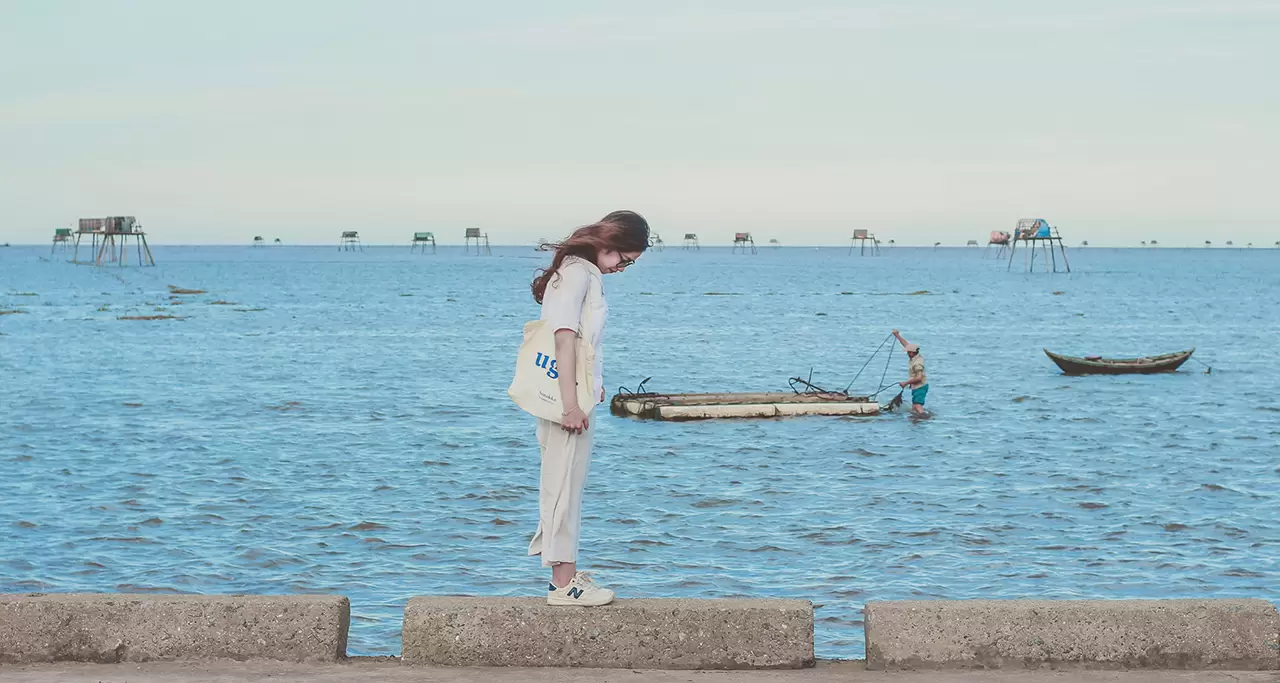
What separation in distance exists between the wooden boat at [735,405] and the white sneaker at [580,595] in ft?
80.2

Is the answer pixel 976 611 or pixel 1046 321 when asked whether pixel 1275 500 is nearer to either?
pixel 976 611

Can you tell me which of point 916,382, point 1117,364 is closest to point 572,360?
point 916,382

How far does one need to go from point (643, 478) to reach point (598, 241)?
56.7 ft

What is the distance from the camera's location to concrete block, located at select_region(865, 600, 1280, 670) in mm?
6770

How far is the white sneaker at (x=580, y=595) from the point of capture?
22.6 feet

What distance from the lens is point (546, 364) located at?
6.78m

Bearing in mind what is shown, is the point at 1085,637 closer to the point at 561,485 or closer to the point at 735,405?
the point at 561,485

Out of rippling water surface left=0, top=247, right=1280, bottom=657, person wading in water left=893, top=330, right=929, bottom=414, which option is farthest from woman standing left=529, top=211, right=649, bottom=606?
person wading in water left=893, top=330, right=929, bottom=414

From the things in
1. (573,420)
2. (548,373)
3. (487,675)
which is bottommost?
(487,675)

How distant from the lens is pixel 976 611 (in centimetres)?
683

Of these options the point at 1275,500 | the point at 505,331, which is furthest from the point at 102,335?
the point at 1275,500

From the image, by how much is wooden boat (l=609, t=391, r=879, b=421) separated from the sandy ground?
24613 mm

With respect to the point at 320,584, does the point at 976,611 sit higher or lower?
higher

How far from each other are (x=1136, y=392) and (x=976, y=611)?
35.7 m
